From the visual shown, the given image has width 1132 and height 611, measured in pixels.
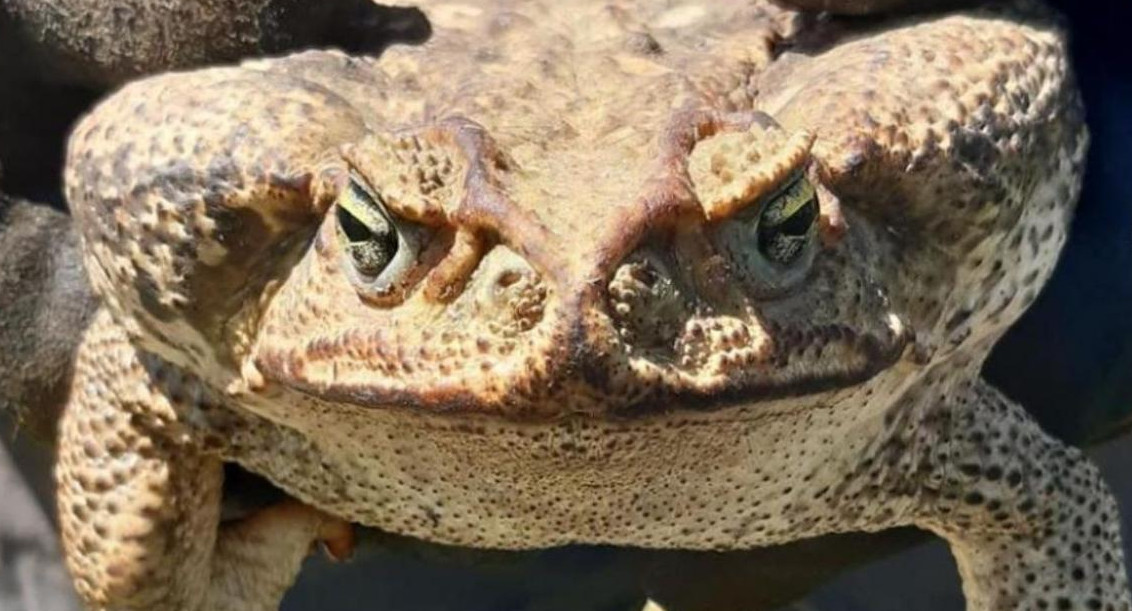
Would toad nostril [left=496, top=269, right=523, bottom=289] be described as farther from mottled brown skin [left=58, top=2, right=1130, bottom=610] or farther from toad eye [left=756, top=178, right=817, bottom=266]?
toad eye [left=756, top=178, right=817, bottom=266]

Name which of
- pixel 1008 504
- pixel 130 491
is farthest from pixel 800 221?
pixel 130 491

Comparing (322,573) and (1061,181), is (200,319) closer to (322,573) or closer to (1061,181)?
(1061,181)

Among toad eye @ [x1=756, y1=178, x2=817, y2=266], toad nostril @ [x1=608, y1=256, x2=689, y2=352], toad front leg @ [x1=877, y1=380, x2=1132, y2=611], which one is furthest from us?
toad front leg @ [x1=877, y1=380, x2=1132, y2=611]

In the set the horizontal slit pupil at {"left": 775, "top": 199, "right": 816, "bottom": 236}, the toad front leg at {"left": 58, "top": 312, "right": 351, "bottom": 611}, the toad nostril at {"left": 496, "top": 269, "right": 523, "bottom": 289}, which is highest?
the toad nostril at {"left": 496, "top": 269, "right": 523, "bottom": 289}

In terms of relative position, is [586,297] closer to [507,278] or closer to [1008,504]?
[507,278]

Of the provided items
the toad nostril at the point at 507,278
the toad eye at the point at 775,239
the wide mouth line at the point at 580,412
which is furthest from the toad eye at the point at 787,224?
the toad nostril at the point at 507,278

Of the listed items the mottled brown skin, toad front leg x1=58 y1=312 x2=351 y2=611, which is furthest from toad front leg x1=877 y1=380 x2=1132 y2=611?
toad front leg x1=58 y1=312 x2=351 y2=611

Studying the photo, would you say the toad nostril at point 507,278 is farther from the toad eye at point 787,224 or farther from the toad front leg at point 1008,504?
the toad front leg at point 1008,504
